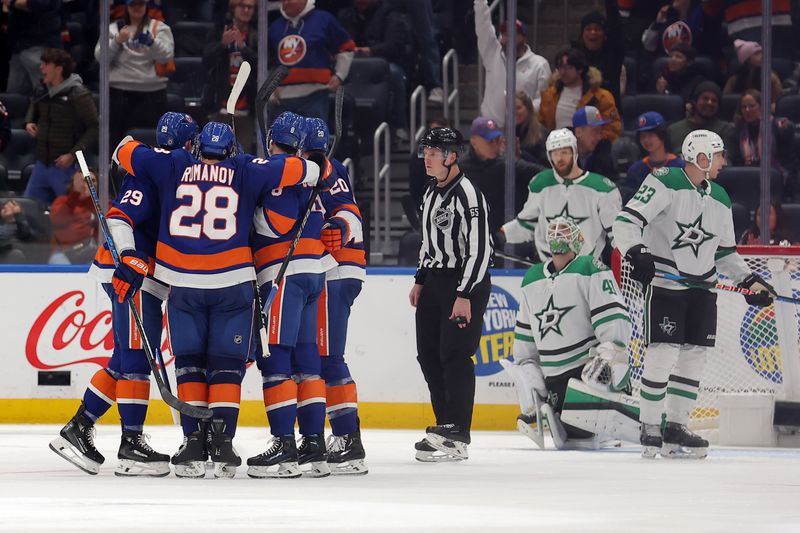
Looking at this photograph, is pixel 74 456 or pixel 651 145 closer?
pixel 74 456

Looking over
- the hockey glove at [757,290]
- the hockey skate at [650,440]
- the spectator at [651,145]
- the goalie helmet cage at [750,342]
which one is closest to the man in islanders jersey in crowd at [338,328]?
the hockey skate at [650,440]

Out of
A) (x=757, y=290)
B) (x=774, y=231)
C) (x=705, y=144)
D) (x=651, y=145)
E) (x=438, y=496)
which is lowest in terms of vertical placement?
(x=438, y=496)

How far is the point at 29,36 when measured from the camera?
32.7 feet

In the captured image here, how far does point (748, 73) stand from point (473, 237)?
2701 mm

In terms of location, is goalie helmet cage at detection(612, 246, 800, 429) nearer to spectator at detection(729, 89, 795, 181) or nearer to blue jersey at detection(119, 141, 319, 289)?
spectator at detection(729, 89, 795, 181)

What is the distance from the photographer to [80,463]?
6.27 m

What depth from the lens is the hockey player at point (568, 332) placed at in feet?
25.4

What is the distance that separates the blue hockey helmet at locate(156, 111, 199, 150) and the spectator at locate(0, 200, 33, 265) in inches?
122

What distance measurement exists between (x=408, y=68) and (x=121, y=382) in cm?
398

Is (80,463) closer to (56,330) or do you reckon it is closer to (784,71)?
(56,330)

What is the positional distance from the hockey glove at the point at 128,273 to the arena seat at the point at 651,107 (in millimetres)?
3777

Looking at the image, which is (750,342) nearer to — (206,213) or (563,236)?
(563,236)

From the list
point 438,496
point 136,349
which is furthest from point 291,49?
point 438,496

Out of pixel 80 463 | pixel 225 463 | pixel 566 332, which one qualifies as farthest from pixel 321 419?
pixel 566 332
